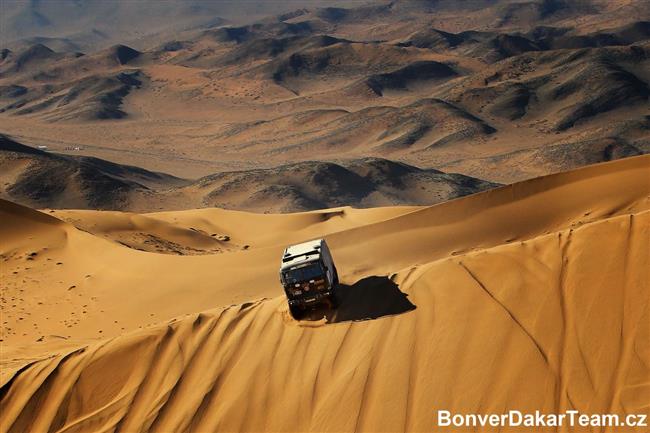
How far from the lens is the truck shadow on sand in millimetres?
11016

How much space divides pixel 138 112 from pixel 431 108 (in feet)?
109

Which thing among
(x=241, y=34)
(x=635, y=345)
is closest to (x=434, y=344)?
(x=635, y=345)

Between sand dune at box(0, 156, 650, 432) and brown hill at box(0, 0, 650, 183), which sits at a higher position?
brown hill at box(0, 0, 650, 183)

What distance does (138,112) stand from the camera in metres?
Result: 74.7

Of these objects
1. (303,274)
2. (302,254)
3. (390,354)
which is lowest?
(390,354)

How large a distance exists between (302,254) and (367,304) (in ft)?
4.77

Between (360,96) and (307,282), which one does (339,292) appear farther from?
(360,96)

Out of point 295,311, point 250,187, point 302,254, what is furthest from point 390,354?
point 250,187

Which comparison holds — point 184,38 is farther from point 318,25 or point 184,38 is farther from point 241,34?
point 318,25

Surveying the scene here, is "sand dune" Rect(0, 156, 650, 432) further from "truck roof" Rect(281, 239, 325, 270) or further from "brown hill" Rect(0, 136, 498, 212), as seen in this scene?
"brown hill" Rect(0, 136, 498, 212)

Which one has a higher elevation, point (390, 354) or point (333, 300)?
point (333, 300)

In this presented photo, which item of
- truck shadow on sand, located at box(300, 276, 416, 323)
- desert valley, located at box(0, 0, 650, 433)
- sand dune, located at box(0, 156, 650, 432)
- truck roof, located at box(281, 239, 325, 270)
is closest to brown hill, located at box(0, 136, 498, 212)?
→ desert valley, located at box(0, 0, 650, 433)

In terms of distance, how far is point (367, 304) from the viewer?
38.2ft

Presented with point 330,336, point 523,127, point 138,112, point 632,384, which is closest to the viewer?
point 632,384
